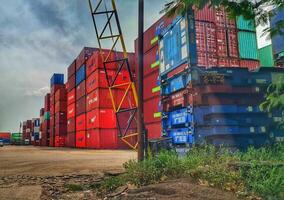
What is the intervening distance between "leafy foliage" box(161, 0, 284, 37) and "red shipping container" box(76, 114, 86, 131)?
42134 mm

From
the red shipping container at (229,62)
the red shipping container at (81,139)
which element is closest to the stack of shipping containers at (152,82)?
the red shipping container at (229,62)

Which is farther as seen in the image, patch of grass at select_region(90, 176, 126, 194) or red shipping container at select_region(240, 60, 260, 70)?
red shipping container at select_region(240, 60, 260, 70)

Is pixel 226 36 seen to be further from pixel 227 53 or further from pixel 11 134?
pixel 11 134

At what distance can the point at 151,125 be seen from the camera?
2989cm

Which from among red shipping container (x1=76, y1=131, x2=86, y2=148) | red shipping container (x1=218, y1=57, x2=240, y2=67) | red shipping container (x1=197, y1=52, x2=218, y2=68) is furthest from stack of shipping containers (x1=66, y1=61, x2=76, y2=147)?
red shipping container (x1=197, y1=52, x2=218, y2=68)

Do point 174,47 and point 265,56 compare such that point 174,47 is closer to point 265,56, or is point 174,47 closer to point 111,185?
point 111,185

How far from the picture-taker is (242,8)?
408 centimetres

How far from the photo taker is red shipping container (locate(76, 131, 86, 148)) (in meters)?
45.3

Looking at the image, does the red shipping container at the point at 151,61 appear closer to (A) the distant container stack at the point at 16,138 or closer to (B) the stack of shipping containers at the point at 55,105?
(B) the stack of shipping containers at the point at 55,105

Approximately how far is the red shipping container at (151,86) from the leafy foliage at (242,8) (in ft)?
Result: 79.8

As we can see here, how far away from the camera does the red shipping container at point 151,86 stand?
95.5 feet

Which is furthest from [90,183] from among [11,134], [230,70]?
[11,134]

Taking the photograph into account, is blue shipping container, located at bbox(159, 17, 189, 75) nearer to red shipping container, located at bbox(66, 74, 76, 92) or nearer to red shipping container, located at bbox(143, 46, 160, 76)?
red shipping container, located at bbox(143, 46, 160, 76)

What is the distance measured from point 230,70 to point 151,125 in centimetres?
1938
